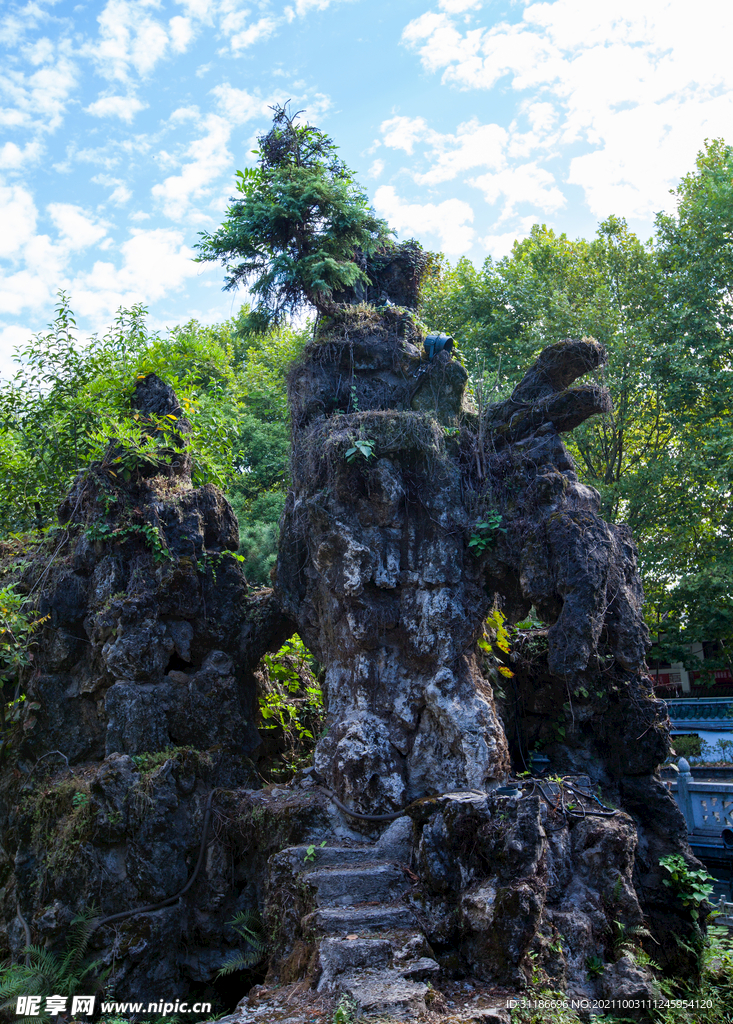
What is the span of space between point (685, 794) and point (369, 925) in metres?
7.57

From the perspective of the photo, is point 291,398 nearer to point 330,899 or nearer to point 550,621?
point 550,621

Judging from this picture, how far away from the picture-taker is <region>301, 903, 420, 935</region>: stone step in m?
6.41

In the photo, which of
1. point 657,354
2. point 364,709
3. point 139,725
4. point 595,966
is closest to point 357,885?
point 364,709

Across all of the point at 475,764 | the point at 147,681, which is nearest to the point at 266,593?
the point at 147,681

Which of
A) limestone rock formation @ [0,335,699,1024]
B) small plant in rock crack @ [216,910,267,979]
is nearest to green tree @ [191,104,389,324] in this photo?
limestone rock formation @ [0,335,699,1024]

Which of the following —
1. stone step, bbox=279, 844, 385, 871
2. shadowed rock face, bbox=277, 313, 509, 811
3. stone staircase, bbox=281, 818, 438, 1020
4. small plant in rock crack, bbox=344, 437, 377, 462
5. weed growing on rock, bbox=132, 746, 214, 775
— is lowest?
stone staircase, bbox=281, 818, 438, 1020

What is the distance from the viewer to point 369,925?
6.43m

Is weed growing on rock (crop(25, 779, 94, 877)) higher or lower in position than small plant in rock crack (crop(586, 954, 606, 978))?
higher

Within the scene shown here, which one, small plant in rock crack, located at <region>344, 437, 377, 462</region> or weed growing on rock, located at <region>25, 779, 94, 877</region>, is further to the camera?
small plant in rock crack, located at <region>344, 437, 377, 462</region>

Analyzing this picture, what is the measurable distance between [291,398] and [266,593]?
300 cm

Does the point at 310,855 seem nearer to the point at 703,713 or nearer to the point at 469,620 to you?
the point at 469,620

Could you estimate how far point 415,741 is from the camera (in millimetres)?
8422

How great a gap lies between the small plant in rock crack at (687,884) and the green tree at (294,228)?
343 inches

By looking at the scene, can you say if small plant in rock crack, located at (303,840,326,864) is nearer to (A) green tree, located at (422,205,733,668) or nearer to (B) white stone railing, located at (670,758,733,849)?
(B) white stone railing, located at (670,758,733,849)
